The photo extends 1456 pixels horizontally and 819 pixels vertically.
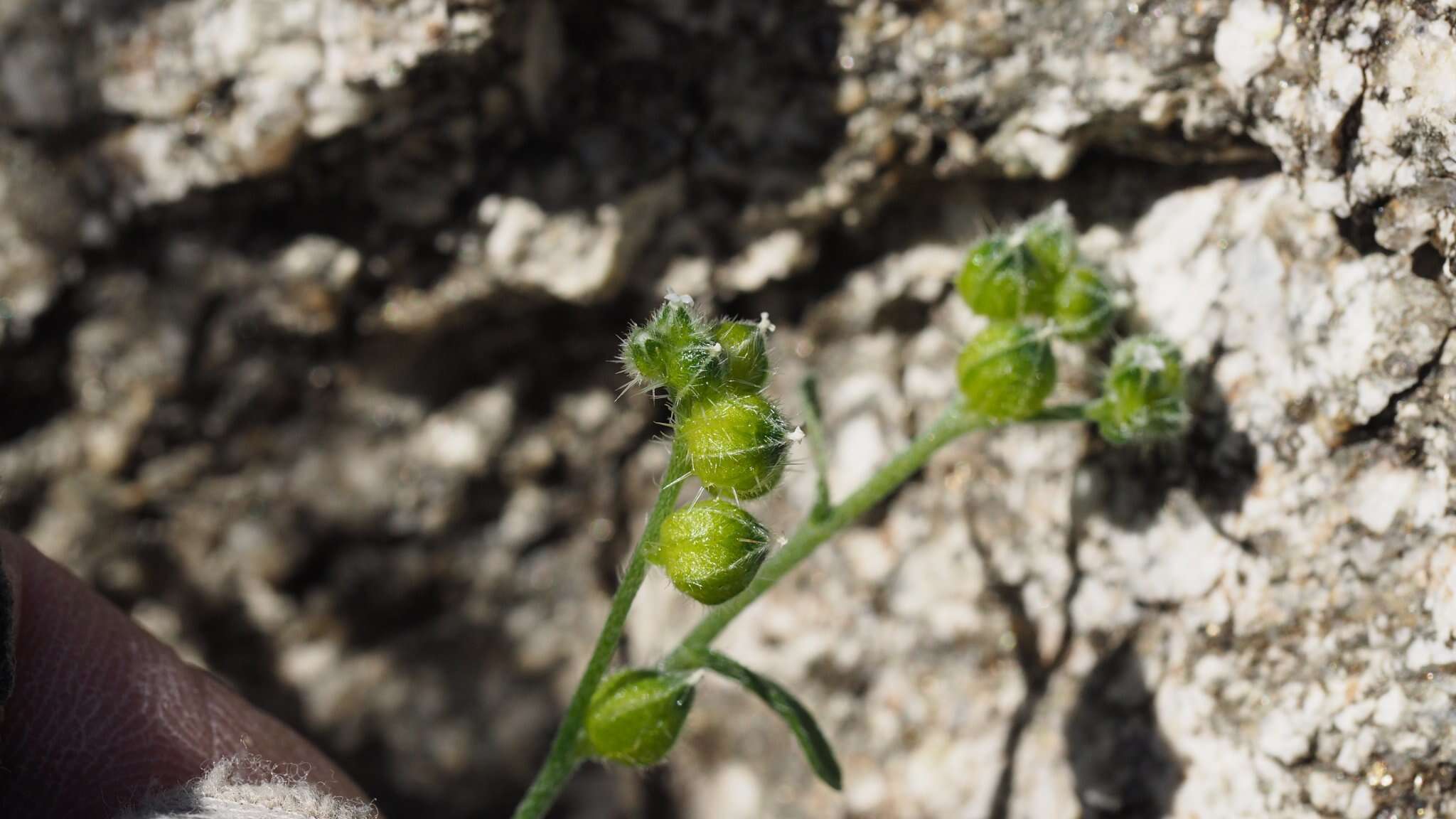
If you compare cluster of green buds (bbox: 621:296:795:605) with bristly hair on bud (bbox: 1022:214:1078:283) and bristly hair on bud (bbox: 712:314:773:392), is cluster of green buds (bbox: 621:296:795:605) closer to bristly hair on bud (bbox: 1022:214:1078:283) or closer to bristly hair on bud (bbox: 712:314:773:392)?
bristly hair on bud (bbox: 712:314:773:392)

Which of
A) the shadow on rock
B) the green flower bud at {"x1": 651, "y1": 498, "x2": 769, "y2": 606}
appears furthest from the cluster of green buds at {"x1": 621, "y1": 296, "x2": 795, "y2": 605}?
the shadow on rock

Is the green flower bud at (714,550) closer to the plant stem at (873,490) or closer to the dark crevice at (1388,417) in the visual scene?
the plant stem at (873,490)

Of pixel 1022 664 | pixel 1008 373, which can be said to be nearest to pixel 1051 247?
pixel 1008 373

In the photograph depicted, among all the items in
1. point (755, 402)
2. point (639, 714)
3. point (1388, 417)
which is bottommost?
point (639, 714)

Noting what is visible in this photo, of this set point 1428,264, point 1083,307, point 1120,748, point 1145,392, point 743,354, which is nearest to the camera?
point 1428,264

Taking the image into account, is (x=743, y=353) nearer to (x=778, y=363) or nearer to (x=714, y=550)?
(x=714, y=550)

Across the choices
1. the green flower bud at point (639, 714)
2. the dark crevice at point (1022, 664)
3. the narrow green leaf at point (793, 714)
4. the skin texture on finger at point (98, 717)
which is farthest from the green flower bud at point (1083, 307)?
the skin texture on finger at point (98, 717)
